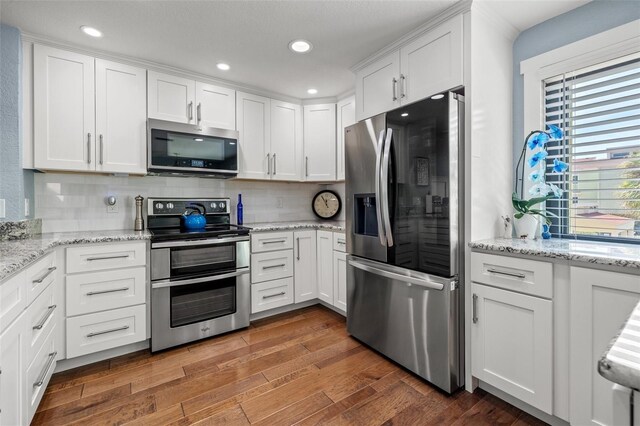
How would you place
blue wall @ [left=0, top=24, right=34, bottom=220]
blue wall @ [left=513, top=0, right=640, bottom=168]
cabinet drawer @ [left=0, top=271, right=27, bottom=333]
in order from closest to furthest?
cabinet drawer @ [left=0, top=271, right=27, bottom=333]
blue wall @ [left=513, top=0, right=640, bottom=168]
blue wall @ [left=0, top=24, right=34, bottom=220]

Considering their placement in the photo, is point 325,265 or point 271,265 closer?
point 271,265

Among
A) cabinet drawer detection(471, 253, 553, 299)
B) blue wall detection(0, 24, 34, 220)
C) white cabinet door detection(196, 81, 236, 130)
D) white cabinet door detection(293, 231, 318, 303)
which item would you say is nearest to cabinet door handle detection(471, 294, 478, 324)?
cabinet drawer detection(471, 253, 553, 299)

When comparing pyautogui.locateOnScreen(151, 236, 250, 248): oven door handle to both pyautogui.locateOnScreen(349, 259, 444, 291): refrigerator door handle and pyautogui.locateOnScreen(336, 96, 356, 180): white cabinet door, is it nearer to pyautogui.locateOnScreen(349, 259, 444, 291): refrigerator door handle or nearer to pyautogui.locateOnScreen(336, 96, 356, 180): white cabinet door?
pyautogui.locateOnScreen(349, 259, 444, 291): refrigerator door handle

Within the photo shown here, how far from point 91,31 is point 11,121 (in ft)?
2.66

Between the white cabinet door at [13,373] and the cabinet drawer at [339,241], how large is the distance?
215 cm

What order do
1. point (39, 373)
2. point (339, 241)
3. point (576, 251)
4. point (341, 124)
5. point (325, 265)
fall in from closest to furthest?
1. point (576, 251)
2. point (39, 373)
3. point (339, 241)
4. point (325, 265)
5. point (341, 124)

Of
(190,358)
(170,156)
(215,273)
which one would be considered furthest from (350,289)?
(170,156)

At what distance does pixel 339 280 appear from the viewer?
2924mm

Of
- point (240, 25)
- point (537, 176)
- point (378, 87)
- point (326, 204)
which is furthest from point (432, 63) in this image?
point (326, 204)

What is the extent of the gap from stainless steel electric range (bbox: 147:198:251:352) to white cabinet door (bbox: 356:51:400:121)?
1.51 m

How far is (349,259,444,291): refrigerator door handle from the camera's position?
1.86 meters

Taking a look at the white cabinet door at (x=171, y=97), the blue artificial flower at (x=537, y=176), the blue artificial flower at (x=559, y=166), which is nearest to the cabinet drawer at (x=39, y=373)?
the white cabinet door at (x=171, y=97)

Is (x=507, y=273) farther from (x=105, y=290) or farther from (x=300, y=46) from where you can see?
(x=105, y=290)

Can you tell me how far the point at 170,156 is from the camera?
262cm
